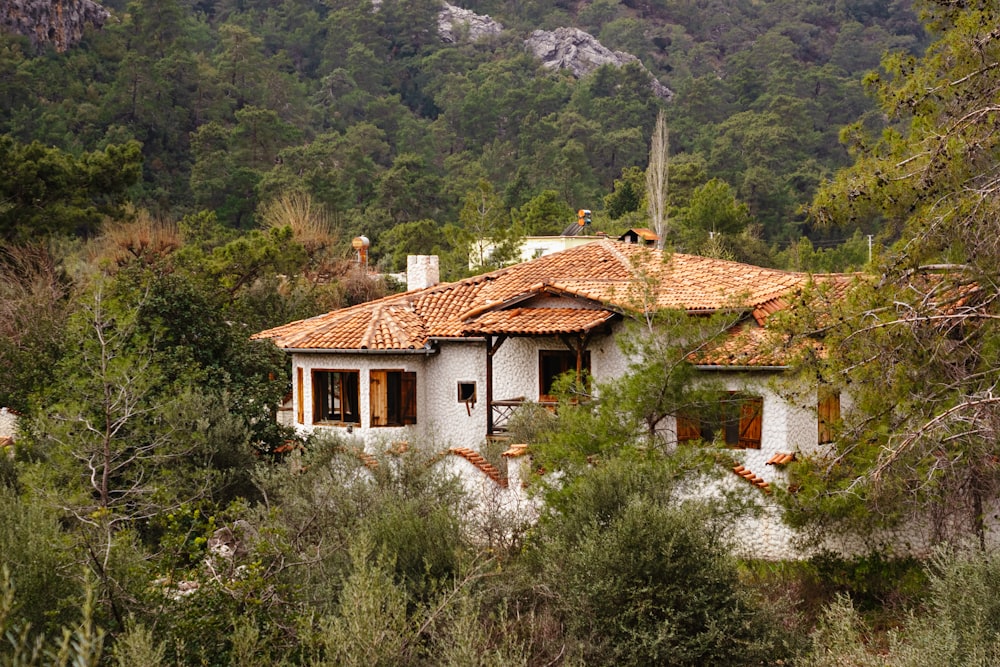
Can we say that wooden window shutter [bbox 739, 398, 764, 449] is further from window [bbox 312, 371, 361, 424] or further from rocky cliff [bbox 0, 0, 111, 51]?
rocky cliff [bbox 0, 0, 111, 51]

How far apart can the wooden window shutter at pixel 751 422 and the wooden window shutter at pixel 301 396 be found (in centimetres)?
893

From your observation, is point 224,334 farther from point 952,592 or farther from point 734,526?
point 952,592

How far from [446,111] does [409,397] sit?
74.2 metres

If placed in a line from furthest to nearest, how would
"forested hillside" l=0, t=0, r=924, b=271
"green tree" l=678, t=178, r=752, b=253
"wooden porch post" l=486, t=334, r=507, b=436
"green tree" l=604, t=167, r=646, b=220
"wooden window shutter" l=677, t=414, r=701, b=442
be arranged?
"green tree" l=604, t=167, r=646, b=220, "forested hillside" l=0, t=0, r=924, b=271, "green tree" l=678, t=178, r=752, b=253, "wooden porch post" l=486, t=334, r=507, b=436, "wooden window shutter" l=677, t=414, r=701, b=442

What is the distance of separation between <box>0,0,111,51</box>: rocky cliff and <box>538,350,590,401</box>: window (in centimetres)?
5207

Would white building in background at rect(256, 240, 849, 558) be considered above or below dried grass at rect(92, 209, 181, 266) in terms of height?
below

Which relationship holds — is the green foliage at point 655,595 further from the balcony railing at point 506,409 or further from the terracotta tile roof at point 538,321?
the balcony railing at point 506,409

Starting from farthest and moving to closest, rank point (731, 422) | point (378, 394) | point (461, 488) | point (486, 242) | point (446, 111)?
point (446, 111), point (486, 242), point (378, 394), point (731, 422), point (461, 488)

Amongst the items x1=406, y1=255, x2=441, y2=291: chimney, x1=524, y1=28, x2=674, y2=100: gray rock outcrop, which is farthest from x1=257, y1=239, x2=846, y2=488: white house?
x1=524, y1=28, x2=674, y2=100: gray rock outcrop

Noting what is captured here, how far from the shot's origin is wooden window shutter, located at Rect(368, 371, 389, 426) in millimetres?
22188

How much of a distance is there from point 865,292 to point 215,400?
33.2 ft

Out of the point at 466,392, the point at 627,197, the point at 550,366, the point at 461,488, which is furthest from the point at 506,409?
the point at 627,197

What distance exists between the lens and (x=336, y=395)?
2278 centimetres

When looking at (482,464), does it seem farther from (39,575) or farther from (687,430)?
(39,575)
